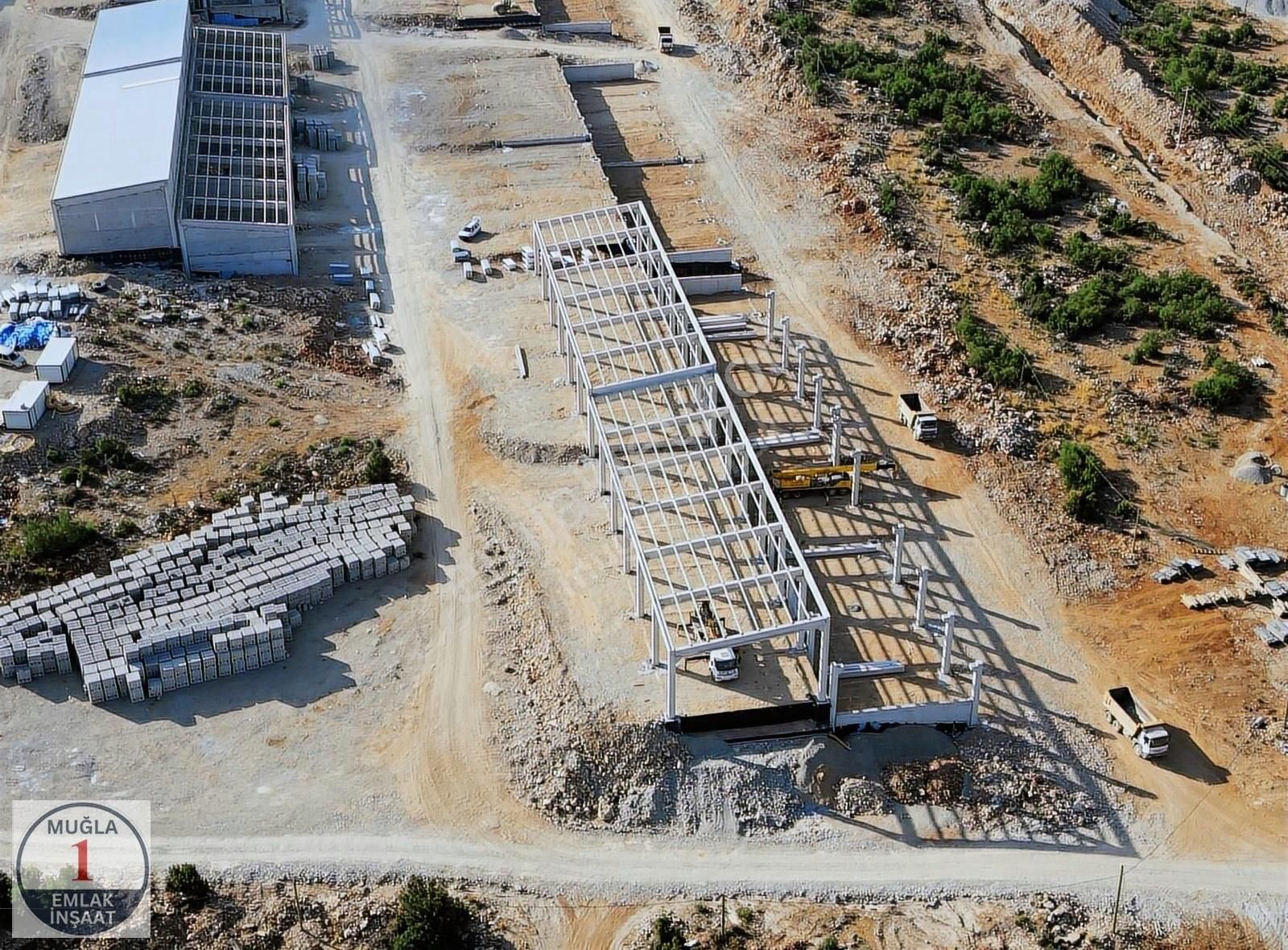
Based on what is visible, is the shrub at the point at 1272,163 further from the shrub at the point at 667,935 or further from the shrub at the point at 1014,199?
the shrub at the point at 667,935

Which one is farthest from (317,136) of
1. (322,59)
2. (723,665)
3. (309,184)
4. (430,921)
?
(430,921)

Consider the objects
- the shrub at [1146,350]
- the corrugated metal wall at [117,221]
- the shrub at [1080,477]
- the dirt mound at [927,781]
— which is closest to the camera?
the dirt mound at [927,781]

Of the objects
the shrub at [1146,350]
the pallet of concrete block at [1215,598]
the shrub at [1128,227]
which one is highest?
the shrub at [1128,227]

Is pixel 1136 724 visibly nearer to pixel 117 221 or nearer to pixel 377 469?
pixel 377 469

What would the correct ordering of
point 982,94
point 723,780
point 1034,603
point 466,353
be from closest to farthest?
1. point 723,780
2. point 1034,603
3. point 466,353
4. point 982,94

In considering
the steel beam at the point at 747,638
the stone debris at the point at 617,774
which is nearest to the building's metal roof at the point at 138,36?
the stone debris at the point at 617,774

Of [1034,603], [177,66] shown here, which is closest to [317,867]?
[1034,603]

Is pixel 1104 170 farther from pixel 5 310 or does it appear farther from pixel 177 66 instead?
pixel 5 310

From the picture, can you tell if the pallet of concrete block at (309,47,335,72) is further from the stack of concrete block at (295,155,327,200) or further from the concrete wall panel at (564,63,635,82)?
the stack of concrete block at (295,155,327,200)
